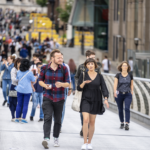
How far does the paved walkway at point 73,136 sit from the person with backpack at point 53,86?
524mm

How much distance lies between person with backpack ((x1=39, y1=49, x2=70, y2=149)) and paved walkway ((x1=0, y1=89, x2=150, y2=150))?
0.52 meters

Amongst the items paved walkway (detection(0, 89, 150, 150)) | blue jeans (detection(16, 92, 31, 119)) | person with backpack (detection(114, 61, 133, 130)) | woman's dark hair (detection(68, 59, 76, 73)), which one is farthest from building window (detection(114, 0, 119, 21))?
blue jeans (detection(16, 92, 31, 119))

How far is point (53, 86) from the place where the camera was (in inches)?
289

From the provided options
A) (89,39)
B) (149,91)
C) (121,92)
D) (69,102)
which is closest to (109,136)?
(121,92)

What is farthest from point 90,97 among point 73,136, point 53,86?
point 73,136

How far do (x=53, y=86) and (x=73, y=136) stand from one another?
5.82 ft

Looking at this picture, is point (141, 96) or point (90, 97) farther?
point (141, 96)

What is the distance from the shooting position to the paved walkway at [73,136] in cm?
772

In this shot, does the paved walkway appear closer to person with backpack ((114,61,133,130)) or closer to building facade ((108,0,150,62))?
person with backpack ((114,61,133,130))

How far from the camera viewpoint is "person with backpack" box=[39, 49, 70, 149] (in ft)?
24.0

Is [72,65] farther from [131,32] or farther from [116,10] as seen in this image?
[116,10]

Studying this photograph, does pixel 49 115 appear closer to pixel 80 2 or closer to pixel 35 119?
pixel 35 119

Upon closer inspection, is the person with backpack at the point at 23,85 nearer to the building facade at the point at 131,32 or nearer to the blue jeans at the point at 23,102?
the blue jeans at the point at 23,102

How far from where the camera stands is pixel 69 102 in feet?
50.4
